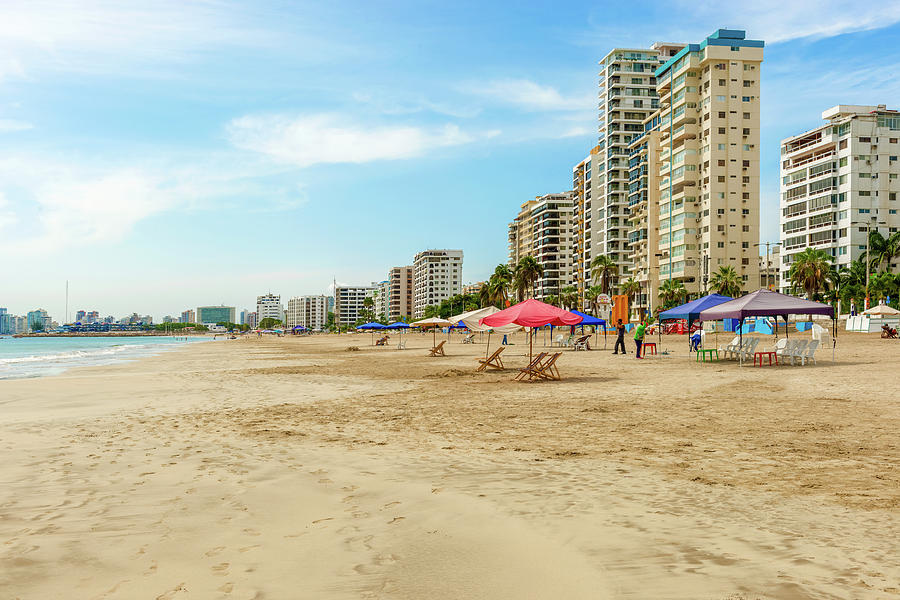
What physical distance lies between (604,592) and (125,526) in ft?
12.4

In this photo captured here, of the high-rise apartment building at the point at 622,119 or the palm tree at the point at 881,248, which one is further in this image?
the high-rise apartment building at the point at 622,119

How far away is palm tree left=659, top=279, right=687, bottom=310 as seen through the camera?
77062 millimetres

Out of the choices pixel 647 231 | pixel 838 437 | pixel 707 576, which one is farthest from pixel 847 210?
pixel 707 576

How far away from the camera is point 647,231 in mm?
89438

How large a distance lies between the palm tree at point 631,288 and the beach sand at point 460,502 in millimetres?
79575

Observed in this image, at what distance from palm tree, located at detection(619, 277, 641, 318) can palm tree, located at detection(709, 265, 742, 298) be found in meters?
16.2

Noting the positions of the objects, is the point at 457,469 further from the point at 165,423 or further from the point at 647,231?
the point at 647,231

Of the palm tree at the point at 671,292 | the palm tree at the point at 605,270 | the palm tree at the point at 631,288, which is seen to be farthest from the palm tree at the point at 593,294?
the palm tree at the point at 671,292

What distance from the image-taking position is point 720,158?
7675 cm

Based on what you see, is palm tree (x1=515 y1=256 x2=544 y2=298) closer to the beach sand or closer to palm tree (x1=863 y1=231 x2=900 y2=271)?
palm tree (x1=863 y1=231 x2=900 y2=271)

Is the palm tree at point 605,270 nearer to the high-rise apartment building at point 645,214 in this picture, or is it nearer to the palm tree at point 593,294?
the high-rise apartment building at point 645,214

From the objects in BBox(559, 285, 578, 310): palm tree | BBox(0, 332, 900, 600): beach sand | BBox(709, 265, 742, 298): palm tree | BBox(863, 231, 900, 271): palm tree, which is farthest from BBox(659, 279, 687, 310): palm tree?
BBox(0, 332, 900, 600): beach sand

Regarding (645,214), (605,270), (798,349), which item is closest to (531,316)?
(798,349)

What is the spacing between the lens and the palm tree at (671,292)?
7706 centimetres
